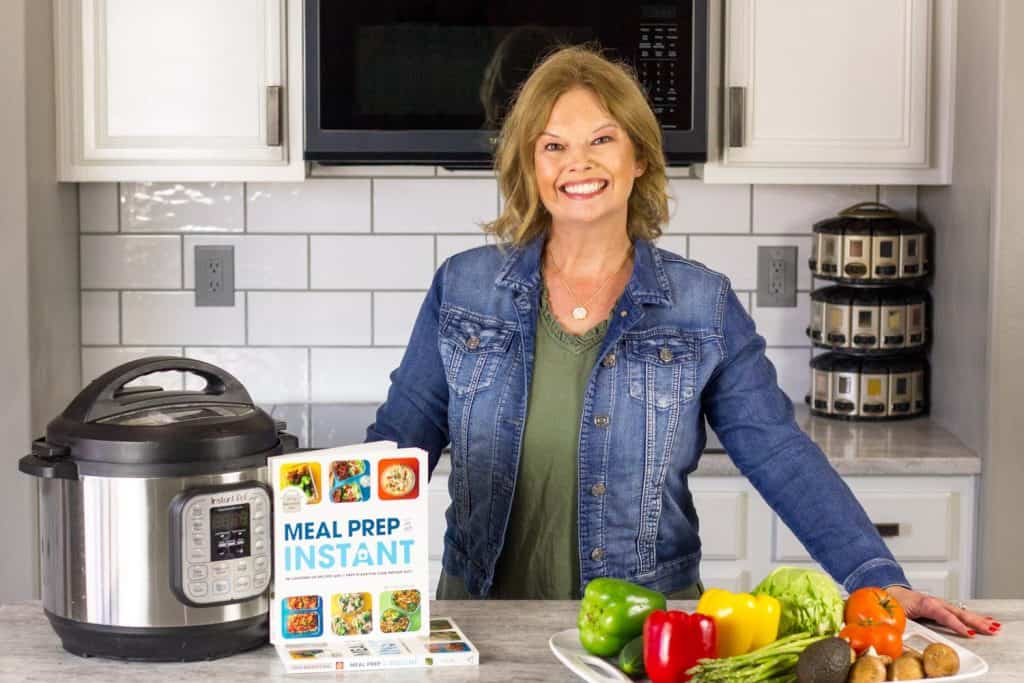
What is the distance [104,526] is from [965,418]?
78.3 inches

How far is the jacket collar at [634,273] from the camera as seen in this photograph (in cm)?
206

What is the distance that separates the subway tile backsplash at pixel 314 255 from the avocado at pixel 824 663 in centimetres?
202

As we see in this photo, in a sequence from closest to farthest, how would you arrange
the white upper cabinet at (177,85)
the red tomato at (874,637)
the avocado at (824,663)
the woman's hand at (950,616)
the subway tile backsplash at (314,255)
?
the avocado at (824,663) → the red tomato at (874,637) → the woman's hand at (950,616) → the white upper cabinet at (177,85) → the subway tile backsplash at (314,255)

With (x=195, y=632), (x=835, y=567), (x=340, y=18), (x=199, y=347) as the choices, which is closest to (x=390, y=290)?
(x=199, y=347)

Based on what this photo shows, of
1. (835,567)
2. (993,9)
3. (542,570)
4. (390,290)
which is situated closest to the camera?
Result: (835,567)

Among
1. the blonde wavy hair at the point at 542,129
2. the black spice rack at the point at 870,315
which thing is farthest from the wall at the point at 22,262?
the black spice rack at the point at 870,315

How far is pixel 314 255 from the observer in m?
3.34

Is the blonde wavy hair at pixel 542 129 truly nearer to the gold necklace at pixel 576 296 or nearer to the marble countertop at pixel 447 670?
the gold necklace at pixel 576 296

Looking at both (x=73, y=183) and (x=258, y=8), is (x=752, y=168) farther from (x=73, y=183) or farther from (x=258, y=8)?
(x=73, y=183)

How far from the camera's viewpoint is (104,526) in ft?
4.94

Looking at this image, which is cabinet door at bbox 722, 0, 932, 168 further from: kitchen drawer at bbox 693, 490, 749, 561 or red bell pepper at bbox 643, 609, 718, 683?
red bell pepper at bbox 643, 609, 718, 683

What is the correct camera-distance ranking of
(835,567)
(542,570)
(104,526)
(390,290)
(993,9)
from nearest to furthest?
(104,526) < (835,567) < (542,570) < (993,9) < (390,290)

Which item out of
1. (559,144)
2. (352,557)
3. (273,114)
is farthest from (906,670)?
(273,114)

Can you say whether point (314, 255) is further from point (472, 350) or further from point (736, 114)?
point (472, 350)
